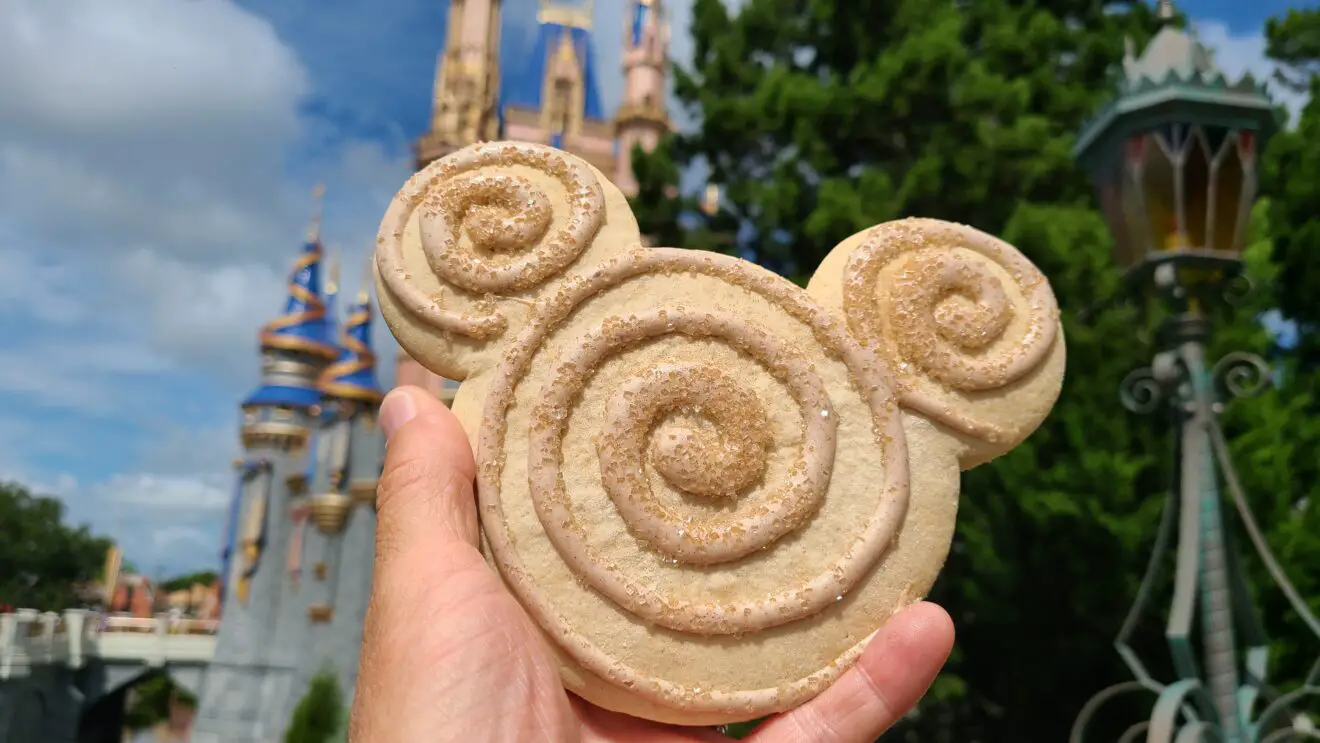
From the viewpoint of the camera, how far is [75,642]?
723 inches

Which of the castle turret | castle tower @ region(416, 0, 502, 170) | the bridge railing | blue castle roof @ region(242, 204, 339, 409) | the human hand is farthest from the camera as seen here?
castle tower @ region(416, 0, 502, 170)

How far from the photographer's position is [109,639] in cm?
1930

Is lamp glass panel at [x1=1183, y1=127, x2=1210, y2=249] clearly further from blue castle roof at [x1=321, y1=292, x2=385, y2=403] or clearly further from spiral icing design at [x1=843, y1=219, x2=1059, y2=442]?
blue castle roof at [x1=321, y1=292, x2=385, y2=403]

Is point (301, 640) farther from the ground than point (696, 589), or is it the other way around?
point (696, 589)

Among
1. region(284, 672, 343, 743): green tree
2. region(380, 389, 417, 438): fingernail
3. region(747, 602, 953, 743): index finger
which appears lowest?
region(284, 672, 343, 743): green tree

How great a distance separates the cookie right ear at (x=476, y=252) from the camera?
2.21 metres

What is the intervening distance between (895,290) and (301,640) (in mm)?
18509

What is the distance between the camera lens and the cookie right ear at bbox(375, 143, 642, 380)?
2.21 m

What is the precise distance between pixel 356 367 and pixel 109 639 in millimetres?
8125

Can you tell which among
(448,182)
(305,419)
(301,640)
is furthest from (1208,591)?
(305,419)

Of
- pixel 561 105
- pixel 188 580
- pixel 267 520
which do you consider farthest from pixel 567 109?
pixel 188 580

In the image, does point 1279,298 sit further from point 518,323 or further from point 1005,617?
point 518,323

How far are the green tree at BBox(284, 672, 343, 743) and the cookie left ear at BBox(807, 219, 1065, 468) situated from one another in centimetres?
1668

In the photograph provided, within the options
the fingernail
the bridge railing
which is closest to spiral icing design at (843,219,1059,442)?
the fingernail
